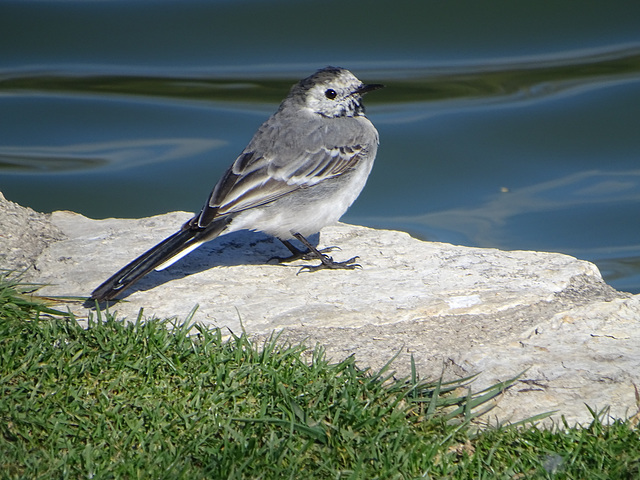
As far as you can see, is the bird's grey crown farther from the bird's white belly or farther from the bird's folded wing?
the bird's white belly

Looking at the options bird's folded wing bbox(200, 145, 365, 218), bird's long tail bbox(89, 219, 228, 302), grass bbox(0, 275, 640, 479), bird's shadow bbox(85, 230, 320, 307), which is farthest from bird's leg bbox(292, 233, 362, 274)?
grass bbox(0, 275, 640, 479)

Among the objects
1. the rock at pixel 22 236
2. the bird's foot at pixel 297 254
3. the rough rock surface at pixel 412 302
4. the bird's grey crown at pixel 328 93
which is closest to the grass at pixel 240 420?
the rough rock surface at pixel 412 302

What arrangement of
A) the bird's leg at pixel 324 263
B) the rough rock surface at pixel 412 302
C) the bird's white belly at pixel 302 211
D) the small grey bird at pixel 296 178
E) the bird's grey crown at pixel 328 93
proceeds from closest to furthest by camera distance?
1. the rough rock surface at pixel 412 302
2. the small grey bird at pixel 296 178
3. the bird's white belly at pixel 302 211
4. the bird's leg at pixel 324 263
5. the bird's grey crown at pixel 328 93

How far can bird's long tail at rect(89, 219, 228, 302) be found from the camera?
4535mm

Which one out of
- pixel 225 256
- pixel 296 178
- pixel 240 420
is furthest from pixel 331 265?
pixel 240 420

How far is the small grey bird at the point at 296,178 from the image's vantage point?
16.0 ft

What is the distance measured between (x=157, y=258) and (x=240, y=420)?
150 centimetres

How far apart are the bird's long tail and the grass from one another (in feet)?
1.61

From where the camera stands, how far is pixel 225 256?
18.1ft

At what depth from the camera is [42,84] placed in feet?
32.4

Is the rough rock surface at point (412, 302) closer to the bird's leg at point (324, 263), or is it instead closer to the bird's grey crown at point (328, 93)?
the bird's leg at point (324, 263)

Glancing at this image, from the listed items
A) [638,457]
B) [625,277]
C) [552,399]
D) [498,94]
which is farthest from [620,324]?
[498,94]

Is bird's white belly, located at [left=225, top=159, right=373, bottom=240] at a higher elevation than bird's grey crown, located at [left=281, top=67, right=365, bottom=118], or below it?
below

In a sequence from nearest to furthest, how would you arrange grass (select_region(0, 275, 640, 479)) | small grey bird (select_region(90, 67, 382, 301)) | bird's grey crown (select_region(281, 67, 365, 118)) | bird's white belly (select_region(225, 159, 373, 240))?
grass (select_region(0, 275, 640, 479)) → small grey bird (select_region(90, 67, 382, 301)) → bird's white belly (select_region(225, 159, 373, 240)) → bird's grey crown (select_region(281, 67, 365, 118))
